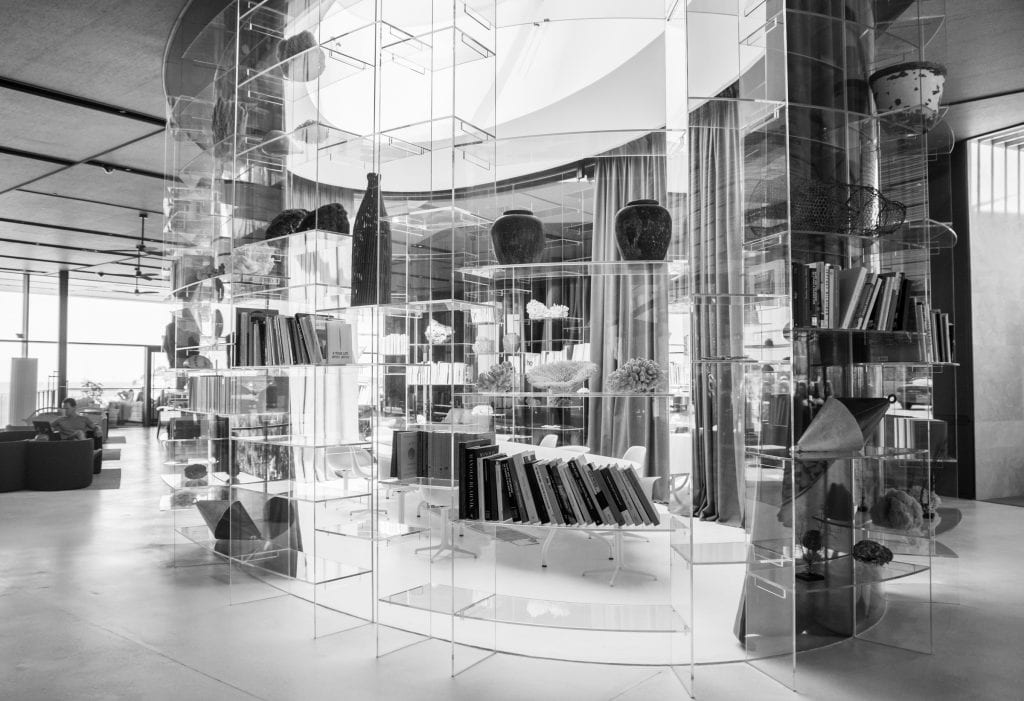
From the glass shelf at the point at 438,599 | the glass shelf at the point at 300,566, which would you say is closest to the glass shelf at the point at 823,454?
the glass shelf at the point at 438,599

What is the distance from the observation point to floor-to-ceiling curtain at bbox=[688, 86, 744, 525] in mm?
3207

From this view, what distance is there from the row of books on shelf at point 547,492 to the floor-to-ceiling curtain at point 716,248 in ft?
1.70

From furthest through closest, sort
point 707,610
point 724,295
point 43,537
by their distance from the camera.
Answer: point 43,537
point 707,610
point 724,295

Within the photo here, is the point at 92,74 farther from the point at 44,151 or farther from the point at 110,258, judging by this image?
the point at 110,258

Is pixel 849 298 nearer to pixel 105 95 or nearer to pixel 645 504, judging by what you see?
pixel 645 504

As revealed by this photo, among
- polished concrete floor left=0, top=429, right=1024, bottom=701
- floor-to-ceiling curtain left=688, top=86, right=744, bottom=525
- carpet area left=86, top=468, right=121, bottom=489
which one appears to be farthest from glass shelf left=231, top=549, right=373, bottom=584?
carpet area left=86, top=468, right=121, bottom=489

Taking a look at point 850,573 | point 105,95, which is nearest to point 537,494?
point 850,573

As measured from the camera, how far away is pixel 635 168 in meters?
4.12

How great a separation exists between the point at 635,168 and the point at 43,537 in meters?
5.90

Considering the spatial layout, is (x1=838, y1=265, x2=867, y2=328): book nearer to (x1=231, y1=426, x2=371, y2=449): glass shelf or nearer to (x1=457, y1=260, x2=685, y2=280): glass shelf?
(x1=457, y1=260, x2=685, y2=280): glass shelf

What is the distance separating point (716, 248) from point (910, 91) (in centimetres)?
128

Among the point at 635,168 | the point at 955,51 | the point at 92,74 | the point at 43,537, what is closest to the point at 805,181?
the point at 635,168

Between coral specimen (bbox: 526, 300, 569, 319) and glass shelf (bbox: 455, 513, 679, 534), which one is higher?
coral specimen (bbox: 526, 300, 569, 319)

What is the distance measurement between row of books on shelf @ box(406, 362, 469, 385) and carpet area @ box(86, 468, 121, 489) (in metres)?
7.11
